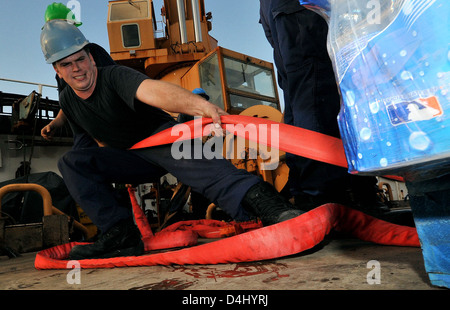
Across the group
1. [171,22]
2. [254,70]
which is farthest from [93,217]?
[171,22]

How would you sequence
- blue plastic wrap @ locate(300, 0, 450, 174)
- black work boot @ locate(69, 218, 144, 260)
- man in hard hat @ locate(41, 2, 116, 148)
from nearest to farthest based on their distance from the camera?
blue plastic wrap @ locate(300, 0, 450, 174) → black work boot @ locate(69, 218, 144, 260) → man in hard hat @ locate(41, 2, 116, 148)

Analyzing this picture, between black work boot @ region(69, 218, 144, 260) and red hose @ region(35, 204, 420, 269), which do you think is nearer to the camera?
red hose @ region(35, 204, 420, 269)

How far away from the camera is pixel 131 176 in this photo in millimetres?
1887

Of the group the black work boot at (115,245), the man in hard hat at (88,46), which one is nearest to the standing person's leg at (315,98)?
the black work boot at (115,245)

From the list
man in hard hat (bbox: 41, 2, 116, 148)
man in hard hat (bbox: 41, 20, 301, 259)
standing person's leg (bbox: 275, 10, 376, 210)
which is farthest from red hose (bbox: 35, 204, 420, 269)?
man in hard hat (bbox: 41, 2, 116, 148)

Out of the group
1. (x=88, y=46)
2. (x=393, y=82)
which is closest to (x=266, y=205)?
(x=393, y=82)

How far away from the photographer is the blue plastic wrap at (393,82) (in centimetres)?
46

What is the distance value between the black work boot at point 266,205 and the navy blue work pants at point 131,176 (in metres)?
0.03

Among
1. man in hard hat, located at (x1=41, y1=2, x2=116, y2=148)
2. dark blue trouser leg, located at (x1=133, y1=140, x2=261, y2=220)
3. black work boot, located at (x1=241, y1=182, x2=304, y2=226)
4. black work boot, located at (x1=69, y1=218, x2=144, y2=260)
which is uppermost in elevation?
man in hard hat, located at (x1=41, y1=2, x2=116, y2=148)

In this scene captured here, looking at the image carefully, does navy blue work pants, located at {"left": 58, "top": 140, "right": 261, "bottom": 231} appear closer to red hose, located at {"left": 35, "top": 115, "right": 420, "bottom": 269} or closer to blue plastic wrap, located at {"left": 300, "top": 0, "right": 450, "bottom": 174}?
red hose, located at {"left": 35, "top": 115, "right": 420, "bottom": 269}

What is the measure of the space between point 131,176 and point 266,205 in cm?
102

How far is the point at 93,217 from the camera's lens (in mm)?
1634

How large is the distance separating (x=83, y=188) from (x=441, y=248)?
1689 mm

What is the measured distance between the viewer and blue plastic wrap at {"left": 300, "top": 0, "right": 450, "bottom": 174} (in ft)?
1.51
